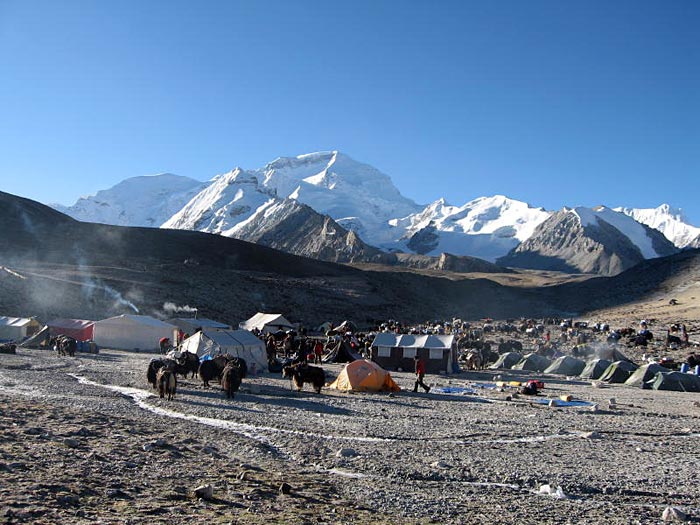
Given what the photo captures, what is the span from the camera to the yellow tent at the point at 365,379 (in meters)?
26.0

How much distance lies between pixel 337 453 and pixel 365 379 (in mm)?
12204

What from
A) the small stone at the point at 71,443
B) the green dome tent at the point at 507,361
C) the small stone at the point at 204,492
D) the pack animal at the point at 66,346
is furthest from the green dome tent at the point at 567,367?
the small stone at the point at 204,492

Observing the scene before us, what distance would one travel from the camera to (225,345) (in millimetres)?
29125

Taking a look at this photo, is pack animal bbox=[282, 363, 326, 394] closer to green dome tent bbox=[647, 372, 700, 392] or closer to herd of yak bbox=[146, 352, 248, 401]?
herd of yak bbox=[146, 352, 248, 401]

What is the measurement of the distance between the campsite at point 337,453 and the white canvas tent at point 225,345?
2.60 meters

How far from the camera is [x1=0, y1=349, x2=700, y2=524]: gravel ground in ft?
32.1

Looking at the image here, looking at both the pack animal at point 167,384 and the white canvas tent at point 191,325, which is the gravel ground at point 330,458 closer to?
the pack animal at point 167,384

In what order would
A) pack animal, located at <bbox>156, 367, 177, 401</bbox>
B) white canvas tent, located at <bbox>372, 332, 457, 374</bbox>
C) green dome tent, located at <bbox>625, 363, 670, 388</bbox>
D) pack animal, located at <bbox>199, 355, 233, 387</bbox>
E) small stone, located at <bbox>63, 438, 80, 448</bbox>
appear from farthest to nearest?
white canvas tent, located at <bbox>372, 332, 457, 374</bbox>
green dome tent, located at <bbox>625, 363, 670, 388</bbox>
pack animal, located at <bbox>199, 355, 233, 387</bbox>
pack animal, located at <bbox>156, 367, 177, 401</bbox>
small stone, located at <bbox>63, 438, 80, 448</bbox>

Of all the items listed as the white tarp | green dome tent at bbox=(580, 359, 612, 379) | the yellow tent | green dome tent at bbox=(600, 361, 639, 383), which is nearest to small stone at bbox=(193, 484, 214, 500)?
the yellow tent

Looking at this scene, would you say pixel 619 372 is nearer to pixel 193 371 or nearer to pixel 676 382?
pixel 676 382

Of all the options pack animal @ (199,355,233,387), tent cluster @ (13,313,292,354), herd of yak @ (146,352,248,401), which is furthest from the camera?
tent cluster @ (13,313,292,354)

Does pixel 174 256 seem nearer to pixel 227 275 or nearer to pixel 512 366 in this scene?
pixel 227 275

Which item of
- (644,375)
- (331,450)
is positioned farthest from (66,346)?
(644,375)

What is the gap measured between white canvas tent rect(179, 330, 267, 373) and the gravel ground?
521cm
